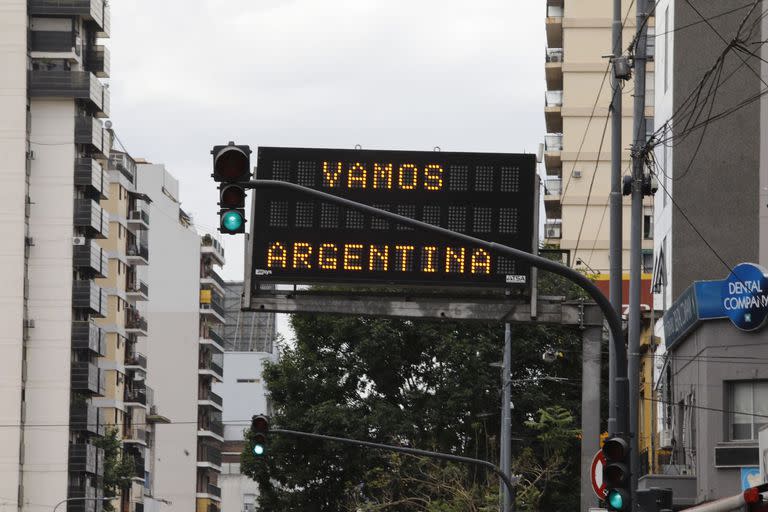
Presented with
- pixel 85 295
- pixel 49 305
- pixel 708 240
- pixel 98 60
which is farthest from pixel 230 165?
pixel 98 60

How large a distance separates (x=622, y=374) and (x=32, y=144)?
268ft

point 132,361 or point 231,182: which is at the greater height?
point 132,361

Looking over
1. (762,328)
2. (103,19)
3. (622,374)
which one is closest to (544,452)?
(762,328)

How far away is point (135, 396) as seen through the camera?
123 m

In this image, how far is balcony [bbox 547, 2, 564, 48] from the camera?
288ft

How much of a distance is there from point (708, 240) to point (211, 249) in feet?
377

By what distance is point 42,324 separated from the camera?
98.2 metres

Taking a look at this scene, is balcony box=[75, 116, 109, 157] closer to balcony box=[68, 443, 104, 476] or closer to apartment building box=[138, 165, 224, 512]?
balcony box=[68, 443, 104, 476]

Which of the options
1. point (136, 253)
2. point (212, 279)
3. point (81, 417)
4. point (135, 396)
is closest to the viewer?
point (81, 417)

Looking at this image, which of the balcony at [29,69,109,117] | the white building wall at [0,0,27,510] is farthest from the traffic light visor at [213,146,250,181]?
the balcony at [29,69,109,117]

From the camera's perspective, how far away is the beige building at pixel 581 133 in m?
84.5

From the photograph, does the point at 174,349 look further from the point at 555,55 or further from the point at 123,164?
the point at 555,55

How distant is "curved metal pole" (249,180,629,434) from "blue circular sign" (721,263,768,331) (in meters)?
13.8

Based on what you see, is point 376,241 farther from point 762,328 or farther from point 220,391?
point 220,391
